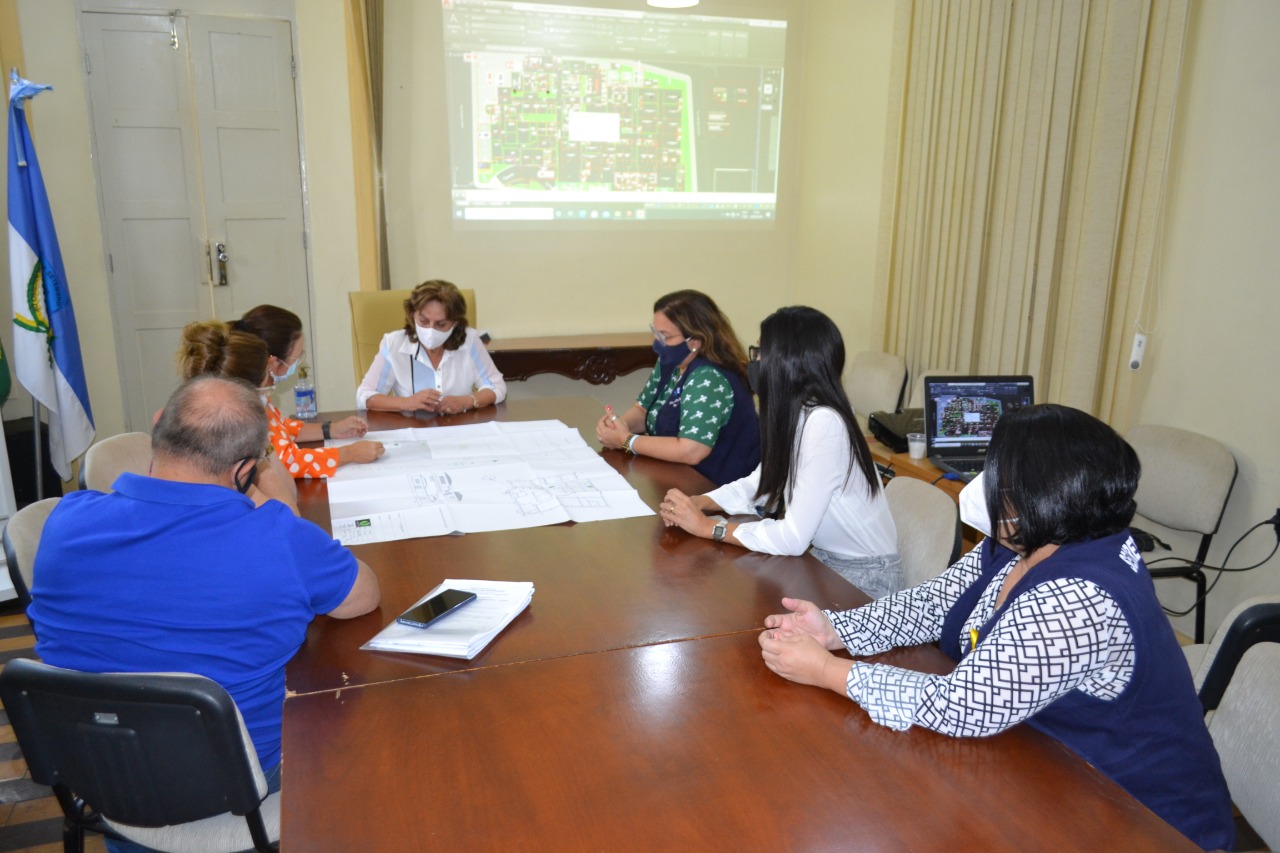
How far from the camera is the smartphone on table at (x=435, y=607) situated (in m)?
1.53

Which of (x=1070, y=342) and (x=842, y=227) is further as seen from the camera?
(x=842, y=227)

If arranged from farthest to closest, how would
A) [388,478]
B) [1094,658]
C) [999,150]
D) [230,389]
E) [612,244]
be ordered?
[612,244] → [999,150] → [388,478] → [230,389] → [1094,658]

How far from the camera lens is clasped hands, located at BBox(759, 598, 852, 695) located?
1.36m

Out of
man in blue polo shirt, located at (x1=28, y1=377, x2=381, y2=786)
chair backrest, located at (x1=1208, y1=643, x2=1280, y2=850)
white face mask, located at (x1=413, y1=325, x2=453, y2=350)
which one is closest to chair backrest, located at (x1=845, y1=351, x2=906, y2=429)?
white face mask, located at (x1=413, y1=325, x2=453, y2=350)

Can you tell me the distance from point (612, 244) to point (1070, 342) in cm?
284

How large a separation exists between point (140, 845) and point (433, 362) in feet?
7.09

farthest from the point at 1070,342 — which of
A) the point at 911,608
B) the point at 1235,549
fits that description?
the point at 911,608

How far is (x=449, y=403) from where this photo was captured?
10.5 feet

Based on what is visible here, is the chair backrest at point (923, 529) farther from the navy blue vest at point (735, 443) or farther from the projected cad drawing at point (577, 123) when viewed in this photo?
the projected cad drawing at point (577, 123)

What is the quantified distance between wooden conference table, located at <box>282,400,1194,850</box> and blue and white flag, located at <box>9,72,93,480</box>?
319 cm

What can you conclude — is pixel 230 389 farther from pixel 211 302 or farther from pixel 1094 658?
pixel 211 302

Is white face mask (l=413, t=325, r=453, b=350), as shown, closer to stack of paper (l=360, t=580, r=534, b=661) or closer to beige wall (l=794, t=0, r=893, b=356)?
stack of paper (l=360, t=580, r=534, b=661)

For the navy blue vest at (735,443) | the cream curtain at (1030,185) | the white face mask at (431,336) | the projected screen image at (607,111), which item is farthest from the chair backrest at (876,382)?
the white face mask at (431,336)

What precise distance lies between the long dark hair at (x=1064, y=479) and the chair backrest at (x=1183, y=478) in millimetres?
2001
